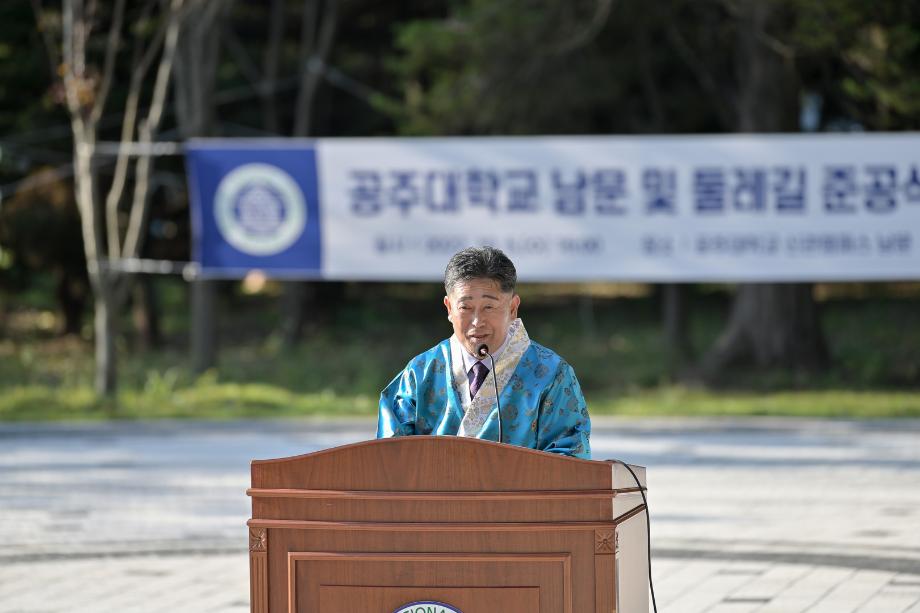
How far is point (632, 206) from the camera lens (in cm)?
1972

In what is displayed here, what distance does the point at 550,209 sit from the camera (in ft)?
65.1

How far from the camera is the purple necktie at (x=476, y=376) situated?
5297 mm

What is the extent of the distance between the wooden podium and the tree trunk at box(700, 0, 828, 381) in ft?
63.6

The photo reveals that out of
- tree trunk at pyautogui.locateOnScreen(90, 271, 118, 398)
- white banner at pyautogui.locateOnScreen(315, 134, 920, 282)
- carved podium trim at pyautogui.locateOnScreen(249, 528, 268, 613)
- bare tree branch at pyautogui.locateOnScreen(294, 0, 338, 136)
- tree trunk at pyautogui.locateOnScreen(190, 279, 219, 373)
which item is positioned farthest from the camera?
bare tree branch at pyautogui.locateOnScreen(294, 0, 338, 136)

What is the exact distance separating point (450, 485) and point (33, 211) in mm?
28366

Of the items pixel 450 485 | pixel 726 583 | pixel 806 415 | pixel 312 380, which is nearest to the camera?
pixel 450 485

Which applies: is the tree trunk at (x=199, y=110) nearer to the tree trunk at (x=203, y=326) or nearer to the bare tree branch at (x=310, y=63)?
the tree trunk at (x=203, y=326)

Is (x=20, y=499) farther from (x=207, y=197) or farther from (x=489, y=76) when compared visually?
(x=489, y=76)

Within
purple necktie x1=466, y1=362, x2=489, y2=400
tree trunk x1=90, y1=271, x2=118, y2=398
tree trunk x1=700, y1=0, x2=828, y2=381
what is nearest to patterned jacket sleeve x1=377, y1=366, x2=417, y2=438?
purple necktie x1=466, y1=362, x2=489, y2=400

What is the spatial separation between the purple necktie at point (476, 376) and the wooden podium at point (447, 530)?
700mm

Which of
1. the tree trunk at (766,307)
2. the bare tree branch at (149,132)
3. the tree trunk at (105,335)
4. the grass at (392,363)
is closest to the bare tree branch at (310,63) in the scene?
the grass at (392,363)

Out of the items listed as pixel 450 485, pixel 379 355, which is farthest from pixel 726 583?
pixel 379 355

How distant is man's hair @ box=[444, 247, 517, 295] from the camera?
525cm

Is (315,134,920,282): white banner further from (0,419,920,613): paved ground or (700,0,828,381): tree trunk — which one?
(700,0,828,381): tree trunk
